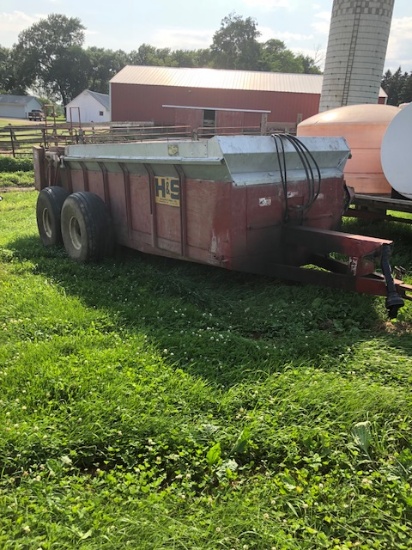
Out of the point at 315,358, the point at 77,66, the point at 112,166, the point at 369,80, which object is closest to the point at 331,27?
the point at 369,80

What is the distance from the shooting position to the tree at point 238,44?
8775cm

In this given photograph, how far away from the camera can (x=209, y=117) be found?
117 ft

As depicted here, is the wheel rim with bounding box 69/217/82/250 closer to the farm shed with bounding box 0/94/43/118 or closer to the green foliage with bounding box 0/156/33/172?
the green foliage with bounding box 0/156/33/172

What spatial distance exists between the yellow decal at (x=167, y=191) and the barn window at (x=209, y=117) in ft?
103

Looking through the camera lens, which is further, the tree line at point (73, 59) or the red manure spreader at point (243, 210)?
the tree line at point (73, 59)

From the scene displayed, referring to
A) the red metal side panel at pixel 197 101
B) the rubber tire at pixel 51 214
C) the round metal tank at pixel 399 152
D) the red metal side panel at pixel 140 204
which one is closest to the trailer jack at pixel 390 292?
the round metal tank at pixel 399 152

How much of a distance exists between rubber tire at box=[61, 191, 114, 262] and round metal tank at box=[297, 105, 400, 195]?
3503mm

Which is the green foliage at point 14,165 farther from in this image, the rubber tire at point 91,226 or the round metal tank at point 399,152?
the round metal tank at point 399,152

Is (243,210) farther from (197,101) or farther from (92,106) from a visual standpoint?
(92,106)

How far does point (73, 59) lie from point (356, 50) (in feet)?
290

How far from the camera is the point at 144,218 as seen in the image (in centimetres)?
585

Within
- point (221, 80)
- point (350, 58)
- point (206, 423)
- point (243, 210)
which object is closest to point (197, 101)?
point (221, 80)

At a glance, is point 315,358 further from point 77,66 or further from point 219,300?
point 77,66

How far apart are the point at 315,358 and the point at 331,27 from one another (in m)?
12.0
